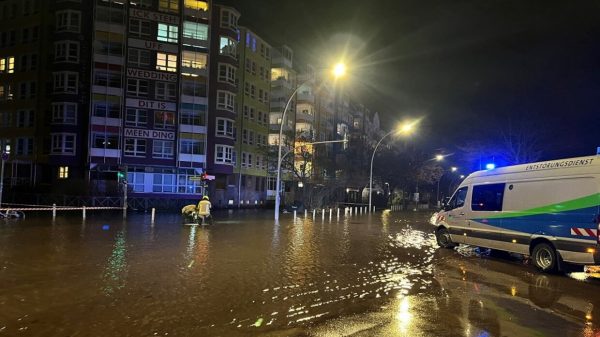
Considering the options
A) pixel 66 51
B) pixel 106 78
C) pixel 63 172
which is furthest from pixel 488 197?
pixel 66 51

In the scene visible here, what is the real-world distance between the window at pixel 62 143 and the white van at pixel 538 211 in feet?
132

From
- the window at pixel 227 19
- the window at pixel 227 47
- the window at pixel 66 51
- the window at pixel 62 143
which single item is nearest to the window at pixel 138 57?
the window at pixel 66 51

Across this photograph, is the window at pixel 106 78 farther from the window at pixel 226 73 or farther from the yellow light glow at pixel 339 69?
the yellow light glow at pixel 339 69

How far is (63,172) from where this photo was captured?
45.8 m

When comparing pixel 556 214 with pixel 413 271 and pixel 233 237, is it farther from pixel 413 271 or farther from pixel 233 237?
pixel 233 237

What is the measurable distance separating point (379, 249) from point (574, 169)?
654 centimetres

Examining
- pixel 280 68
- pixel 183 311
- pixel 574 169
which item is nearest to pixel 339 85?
pixel 280 68

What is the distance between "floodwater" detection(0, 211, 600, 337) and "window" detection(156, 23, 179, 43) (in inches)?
1380

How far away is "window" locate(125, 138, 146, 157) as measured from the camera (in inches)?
1795

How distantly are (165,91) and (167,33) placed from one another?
19.0 ft

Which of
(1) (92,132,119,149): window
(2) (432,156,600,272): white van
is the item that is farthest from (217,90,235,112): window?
(2) (432,156,600,272): white van

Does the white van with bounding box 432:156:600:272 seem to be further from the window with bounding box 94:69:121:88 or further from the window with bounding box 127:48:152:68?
the window with bounding box 94:69:121:88

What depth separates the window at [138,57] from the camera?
150ft

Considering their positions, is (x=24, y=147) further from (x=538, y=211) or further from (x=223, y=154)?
(x=538, y=211)
